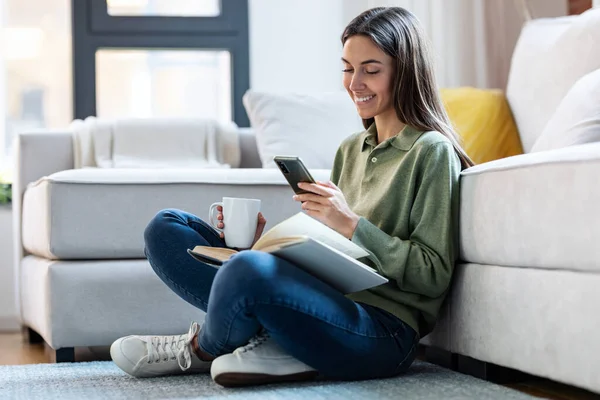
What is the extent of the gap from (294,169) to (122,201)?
0.78 metres

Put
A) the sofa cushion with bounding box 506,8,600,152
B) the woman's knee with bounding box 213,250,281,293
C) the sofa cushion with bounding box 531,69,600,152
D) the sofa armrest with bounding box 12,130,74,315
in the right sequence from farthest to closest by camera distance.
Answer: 1. the sofa armrest with bounding box 12,130,74,315
2. the sofa cushion with bounding box 506,8,600,152
3. the sofa cushion with bounding box 531,69,600,152
4. the woman's knee with bounding box 213,250,281,293

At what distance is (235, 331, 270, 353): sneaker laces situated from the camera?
5.13 ft

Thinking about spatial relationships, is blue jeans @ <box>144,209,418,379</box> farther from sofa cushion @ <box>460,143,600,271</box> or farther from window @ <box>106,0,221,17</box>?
window @ <box>106,0,221,17</box>

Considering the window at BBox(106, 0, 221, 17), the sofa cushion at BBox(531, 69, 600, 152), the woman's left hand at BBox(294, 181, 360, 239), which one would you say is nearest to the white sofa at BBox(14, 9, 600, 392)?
the woman's left hand at BBox(294, 181, 360, 239)

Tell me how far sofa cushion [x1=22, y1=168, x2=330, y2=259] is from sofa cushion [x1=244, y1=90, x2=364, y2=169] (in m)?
0.58

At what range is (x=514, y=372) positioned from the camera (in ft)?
5.60

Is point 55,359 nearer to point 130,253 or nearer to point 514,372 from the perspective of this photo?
point 130,253

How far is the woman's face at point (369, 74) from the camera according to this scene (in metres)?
1.72

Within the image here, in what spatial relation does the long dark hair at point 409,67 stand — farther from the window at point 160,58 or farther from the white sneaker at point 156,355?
the window at point 160,58

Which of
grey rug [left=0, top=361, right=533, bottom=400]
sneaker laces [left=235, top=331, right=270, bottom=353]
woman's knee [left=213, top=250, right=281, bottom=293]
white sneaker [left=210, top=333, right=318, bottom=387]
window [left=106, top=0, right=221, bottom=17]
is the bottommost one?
grey rug [left=0, top=361, right=533, bottom=400]

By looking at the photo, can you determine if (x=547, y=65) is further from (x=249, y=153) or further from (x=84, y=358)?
(x=84, y=358)

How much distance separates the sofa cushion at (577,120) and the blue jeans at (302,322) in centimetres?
60

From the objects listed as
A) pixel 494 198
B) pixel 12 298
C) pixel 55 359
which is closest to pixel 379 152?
pixel 494 198

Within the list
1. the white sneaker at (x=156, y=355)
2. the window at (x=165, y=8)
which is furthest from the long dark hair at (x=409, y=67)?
the window at (x=165, y=8)
